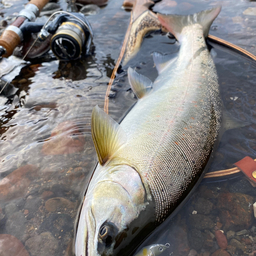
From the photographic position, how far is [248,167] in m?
2.40

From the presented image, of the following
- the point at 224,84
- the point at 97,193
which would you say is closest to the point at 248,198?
the point at 97,193

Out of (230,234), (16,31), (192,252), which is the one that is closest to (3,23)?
(16,31)

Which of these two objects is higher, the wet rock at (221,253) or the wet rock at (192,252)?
the wet rock at (192,252)

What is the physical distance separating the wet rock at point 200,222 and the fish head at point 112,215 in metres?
0.66

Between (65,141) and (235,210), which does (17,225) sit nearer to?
(65,141)

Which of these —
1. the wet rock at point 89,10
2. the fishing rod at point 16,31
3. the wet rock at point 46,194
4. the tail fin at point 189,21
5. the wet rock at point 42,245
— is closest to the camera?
the wet rock at point 42,245

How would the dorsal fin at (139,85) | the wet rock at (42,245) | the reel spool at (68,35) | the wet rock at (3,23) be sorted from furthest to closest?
the wet rock at (3,23), the reel spool at (68,35), the dorsal fin at (139,85), the wet rock at (42,245)

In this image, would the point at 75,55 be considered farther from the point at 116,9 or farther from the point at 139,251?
the point at 139,251

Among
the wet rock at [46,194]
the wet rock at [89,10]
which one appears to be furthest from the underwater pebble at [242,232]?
the wet rock at [89,10]

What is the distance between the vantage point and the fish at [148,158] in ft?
5.44

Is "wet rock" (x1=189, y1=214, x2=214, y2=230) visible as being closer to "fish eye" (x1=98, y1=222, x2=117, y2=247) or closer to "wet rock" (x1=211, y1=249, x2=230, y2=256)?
"wet rock" (x1=211, y1=249, x2=230, y2=256)

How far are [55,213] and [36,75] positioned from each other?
9.01ft

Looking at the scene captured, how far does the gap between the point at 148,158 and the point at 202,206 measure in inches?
31.2

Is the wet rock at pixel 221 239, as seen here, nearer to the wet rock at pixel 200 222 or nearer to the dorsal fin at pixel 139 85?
the wet rock at pixel 200 222
